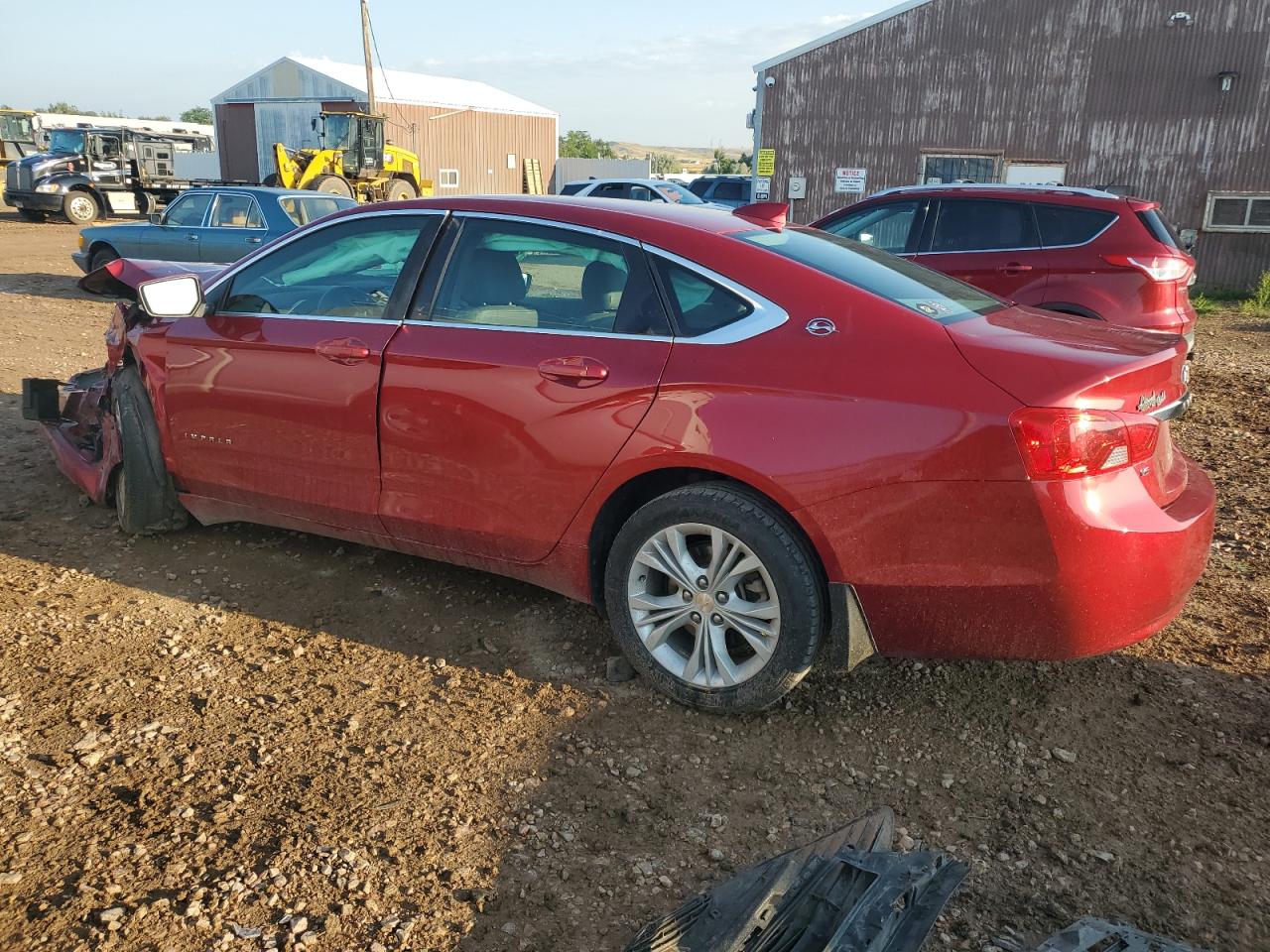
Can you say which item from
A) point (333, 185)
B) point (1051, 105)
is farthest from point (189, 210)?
point (1051, 105)

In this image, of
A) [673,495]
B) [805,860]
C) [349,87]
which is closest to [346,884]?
[805,860]

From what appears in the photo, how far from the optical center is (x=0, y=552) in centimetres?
459

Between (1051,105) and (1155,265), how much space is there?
12731mm

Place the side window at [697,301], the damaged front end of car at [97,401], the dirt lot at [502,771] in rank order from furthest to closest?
the damaged front end of car at [97,401]
the side window at [697,301]
the dirt lot at [502,771]

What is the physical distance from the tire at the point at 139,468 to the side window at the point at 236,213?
28.8 feet

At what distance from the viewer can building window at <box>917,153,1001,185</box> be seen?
1920 cm

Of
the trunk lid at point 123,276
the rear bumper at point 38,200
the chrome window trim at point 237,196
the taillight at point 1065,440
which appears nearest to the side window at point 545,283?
the taillight at point 1065,440

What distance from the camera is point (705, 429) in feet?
10.2

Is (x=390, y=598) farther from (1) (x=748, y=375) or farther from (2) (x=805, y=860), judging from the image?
(2) (x=805, y=860)

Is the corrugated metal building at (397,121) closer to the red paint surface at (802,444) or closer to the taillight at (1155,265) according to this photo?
the taillight at (1155,265)

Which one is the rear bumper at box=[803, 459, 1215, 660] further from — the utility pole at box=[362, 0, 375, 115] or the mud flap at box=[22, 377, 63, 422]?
the utility pole at box=[362, 0, 375, 115]

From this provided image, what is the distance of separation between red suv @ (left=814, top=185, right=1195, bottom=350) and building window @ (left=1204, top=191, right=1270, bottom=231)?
38.3 ft

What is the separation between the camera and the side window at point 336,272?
390cm

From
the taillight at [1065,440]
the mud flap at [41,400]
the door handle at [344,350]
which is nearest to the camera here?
the taillight at [1065,440]
